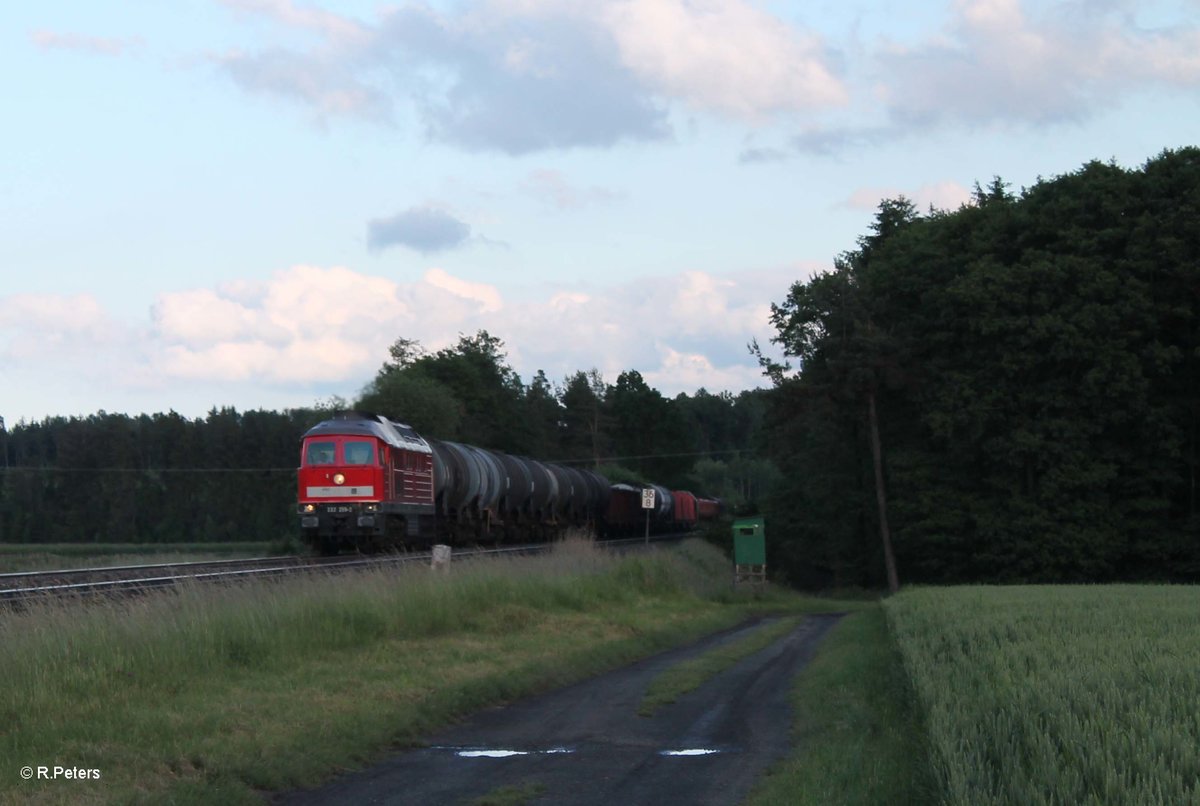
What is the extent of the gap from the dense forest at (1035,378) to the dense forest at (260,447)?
74.7 feet

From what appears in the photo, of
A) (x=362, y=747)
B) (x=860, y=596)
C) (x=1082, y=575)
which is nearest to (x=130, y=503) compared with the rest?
(x=860, y=596)

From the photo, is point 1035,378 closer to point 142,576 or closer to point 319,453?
point 319,453

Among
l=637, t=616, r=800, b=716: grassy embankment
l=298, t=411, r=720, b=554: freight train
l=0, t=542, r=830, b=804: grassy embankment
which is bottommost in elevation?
l=637, t=616, r=800, b=716: grassy embankment

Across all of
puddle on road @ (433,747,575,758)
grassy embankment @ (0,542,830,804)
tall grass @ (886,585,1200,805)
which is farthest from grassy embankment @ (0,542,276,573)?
tall grass @ (886,585,1200,805)

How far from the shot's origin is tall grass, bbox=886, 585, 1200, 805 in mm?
5473

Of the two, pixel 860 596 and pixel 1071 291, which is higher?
pixel 1071 291

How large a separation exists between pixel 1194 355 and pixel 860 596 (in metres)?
17.7

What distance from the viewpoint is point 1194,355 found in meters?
45.2

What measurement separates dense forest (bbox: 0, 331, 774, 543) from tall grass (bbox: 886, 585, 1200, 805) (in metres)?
66.4

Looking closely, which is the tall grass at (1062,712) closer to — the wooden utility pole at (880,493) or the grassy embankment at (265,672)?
the grassy embankment at (265,672)

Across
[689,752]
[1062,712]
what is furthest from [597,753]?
[1062,712]

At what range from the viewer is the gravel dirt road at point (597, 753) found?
997cm

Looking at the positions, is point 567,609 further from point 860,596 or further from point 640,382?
point 640,382

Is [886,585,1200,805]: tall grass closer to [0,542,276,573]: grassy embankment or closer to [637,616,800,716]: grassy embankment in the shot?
[637,616,800,716]: grassy embankment
